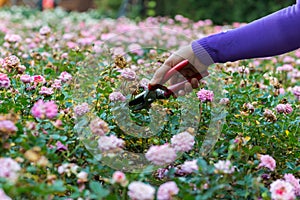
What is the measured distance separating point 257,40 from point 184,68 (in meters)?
0.25

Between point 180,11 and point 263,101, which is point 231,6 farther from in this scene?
point 263,101

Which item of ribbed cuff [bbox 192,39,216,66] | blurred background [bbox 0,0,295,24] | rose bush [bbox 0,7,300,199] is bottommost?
blurred background [bbox 0,0,295,24]

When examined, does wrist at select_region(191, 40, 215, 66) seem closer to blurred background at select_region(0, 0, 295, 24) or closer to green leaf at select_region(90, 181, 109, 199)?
green leaf at select_region(90, 181, 109, 199)

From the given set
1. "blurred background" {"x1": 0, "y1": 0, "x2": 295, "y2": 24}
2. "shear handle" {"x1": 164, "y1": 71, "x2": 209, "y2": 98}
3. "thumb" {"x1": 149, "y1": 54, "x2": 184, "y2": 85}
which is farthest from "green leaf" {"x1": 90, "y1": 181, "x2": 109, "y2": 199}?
"blurred background" {"x1": 0, "y1": 0, "x2": 295, "y2": 24}

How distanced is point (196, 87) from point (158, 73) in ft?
0.67

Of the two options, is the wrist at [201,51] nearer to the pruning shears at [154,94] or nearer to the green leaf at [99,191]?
the pruning shears at [154,94]

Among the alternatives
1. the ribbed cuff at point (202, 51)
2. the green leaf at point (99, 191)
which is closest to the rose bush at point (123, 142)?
the green leaf at point (99, 191)

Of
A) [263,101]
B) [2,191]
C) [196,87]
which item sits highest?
[2,191]

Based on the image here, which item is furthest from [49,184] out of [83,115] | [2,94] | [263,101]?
[263,101]

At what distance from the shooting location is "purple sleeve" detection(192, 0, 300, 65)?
5.26ft

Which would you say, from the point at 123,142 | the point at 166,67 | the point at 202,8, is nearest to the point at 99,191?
the point at 123,142

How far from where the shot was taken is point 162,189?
4.05 feet

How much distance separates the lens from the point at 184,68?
1.73 m

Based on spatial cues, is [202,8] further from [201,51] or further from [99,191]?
[99,191]
